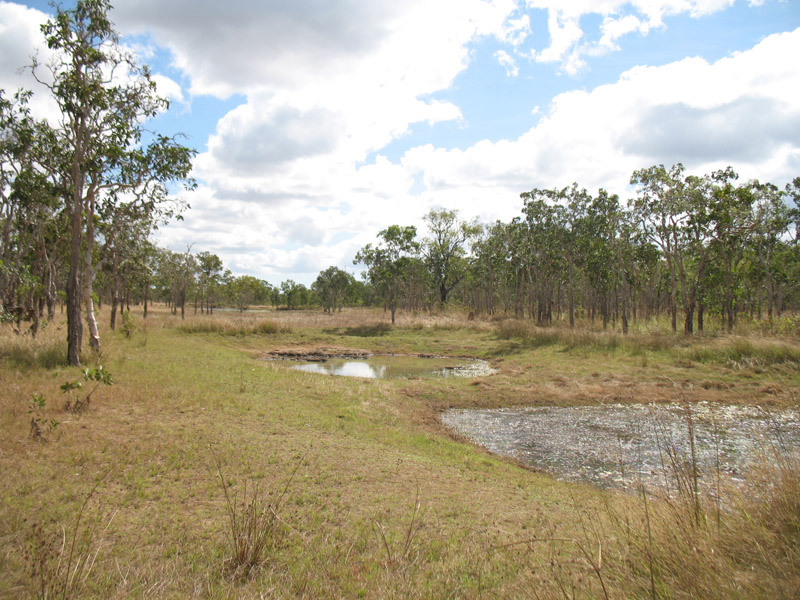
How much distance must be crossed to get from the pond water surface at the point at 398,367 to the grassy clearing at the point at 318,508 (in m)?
7.25

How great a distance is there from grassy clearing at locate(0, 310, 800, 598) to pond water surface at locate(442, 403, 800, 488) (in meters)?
1.08

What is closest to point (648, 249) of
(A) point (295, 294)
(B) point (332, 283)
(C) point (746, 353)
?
(C) point (746, 353)

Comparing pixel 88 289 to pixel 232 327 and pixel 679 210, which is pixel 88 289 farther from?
pixel 679 210

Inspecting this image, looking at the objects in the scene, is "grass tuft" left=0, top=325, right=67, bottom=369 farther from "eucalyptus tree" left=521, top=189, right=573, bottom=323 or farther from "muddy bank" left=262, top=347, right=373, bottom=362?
"eucalyptus tree" left=521, top=189, right=573, bottom=323

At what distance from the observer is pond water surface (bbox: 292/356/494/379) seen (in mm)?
22594

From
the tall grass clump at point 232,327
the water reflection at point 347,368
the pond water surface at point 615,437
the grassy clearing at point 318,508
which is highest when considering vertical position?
the tall grass clump at point 232,327

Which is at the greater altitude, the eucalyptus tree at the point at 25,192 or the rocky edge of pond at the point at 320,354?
the eucalyptus tree at the point at 25,192

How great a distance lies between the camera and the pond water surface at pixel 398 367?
2259 centimetres

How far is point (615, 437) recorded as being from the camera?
11305mm

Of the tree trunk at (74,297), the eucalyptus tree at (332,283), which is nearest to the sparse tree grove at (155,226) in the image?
the tree trunk at (74,297)

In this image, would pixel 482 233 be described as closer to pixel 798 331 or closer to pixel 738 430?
pixel 798 331

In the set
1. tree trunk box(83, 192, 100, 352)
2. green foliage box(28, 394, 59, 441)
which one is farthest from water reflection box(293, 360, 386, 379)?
green foliage box(28, 394, 59, 441)

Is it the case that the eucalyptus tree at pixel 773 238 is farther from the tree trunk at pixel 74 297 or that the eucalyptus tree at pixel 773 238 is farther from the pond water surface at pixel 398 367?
the tree trunk at pixel 74 297

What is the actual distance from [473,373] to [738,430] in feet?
40.6
